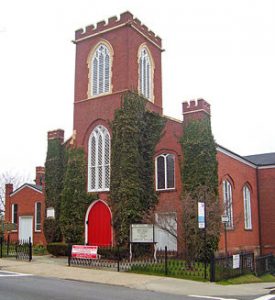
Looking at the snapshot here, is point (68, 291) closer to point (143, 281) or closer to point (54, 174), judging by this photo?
point (143, 281)

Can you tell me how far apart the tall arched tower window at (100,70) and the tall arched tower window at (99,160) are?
2.49 meters

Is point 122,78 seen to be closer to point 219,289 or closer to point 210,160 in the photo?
point 210,160

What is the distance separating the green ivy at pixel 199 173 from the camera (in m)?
22.5

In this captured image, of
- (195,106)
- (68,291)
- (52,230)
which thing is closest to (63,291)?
(68,291)

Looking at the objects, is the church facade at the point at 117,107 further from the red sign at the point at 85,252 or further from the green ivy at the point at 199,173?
the red sign at the point at 85,252

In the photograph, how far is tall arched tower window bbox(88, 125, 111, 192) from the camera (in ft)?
88.6

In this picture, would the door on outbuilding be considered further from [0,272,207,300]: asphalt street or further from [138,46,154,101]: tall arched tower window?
[0,272,207,300]: asphalt street

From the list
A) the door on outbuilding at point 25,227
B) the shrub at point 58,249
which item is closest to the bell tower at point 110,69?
the shrub at point 58,249

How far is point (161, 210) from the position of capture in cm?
2583

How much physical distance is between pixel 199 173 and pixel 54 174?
33.7 ft

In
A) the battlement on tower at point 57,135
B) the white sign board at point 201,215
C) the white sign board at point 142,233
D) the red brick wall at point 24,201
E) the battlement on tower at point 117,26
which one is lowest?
the white sign board at point 142,233

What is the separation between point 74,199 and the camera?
2706 cm

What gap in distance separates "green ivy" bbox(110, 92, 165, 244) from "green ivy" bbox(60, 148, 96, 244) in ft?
8.08

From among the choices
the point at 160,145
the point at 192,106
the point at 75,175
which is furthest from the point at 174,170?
the point at 75,175
